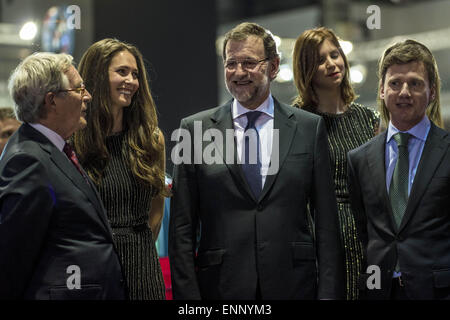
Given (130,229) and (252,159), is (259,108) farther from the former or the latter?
(130,229)

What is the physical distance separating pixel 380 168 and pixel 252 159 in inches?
21.8

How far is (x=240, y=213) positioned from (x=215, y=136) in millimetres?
368

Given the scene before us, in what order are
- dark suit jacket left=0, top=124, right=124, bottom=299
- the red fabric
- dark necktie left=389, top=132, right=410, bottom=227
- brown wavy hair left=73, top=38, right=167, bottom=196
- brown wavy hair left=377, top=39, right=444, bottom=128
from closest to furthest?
dark suit jacket left=0, top=124, right=124, bottom=299
dark necktie left=389, top=132, right=410, bottom=227
brown wavy hair left=377, top=39, right=444, bottom=128
brown wavy hair left=73, top=38, right=167, bottom=196
the red fabric

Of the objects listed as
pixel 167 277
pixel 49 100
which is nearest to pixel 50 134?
pixel 49 100

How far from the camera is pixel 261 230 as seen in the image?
10.2 ft

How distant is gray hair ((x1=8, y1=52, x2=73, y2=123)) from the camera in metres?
3.02

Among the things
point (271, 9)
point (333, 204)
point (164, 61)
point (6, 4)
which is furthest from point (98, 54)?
point (271, 9)

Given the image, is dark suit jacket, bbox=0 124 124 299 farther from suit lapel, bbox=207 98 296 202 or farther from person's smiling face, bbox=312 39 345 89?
person's smiling face, bbox=312 39 345 89

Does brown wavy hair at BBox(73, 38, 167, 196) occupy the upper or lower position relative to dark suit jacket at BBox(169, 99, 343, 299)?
upper

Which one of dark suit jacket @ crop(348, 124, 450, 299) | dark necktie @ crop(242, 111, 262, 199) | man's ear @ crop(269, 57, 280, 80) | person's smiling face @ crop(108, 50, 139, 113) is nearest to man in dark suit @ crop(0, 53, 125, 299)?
person's smiling face @ crop(108, 50, 139, 113)

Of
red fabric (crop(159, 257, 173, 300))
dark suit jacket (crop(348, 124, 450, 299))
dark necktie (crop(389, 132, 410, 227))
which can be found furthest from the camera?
red fabric (crop(159, 257, 173, 300))

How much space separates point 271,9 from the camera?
1362 cm

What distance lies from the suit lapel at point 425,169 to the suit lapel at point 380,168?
0.10 m

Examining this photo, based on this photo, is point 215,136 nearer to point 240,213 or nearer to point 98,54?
point 240,213
